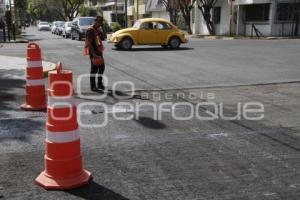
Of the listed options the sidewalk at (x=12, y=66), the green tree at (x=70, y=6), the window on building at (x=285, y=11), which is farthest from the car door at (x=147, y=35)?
the green tree at (x=70, y=6)

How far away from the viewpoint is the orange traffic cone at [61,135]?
15.5ft

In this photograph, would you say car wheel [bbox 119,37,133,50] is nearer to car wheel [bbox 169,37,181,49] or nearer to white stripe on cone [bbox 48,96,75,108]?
car wheel [bbox 169,37,181,49]

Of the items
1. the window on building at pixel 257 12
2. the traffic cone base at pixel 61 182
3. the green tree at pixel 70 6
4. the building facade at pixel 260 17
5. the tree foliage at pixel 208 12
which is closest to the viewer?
the traffic cone base at pixel 61 182

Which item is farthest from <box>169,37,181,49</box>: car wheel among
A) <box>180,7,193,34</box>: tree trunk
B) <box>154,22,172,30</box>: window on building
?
<box>180,7,193,34</box>: tree trunk

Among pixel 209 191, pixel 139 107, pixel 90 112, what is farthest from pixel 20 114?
pixel 209 191

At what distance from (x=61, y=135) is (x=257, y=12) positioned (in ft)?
121

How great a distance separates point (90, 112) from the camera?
329 inches

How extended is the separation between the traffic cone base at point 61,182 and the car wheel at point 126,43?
62.7ft

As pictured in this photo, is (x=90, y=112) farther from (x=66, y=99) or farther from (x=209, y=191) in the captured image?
(x=209, y=191)

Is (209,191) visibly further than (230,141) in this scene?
No

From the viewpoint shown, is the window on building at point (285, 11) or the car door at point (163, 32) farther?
the window on building at point (285, 11)

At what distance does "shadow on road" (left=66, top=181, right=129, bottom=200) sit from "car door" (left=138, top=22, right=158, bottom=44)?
64.6 feet

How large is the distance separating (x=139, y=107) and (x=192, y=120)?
4.74 ft

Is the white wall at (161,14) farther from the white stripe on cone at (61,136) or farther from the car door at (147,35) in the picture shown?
the white stripe on cone at (61,136)
